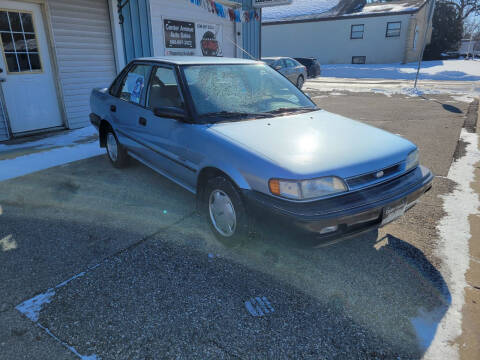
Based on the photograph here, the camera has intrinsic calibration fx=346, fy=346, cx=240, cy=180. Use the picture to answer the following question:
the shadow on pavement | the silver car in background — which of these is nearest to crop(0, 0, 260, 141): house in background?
the shadow on pavement

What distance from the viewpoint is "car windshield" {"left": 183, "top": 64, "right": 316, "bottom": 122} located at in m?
3.29

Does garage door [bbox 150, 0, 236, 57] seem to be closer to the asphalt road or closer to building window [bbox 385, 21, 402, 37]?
the asphalt road

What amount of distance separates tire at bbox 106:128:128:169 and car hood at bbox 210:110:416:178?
2.25 meters

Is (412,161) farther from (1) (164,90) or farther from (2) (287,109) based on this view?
(1) (164,90)

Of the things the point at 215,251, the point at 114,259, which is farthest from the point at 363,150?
the point at 114,259

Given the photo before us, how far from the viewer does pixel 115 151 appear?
4973 millimetres

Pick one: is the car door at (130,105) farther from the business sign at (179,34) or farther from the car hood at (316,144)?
the business sign at (179,34)

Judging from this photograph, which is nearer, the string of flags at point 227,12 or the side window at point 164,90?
the side window at point 164,90

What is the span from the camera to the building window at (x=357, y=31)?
95.0ft

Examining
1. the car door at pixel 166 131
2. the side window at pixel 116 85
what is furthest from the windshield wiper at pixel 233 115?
the side window at pixel 116 85

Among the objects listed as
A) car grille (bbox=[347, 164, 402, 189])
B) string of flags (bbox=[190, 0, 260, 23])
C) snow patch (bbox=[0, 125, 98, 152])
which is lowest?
snow patch (bbox=[0, 125, 98, 152])

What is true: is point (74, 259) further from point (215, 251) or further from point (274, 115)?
point (274, 115)

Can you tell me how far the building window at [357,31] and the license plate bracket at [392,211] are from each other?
30.5 metres

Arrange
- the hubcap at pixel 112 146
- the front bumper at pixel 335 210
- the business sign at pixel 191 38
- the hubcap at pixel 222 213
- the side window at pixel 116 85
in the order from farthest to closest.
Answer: the business sign at pixel 191 38 → the hubcap at pixel 112 146 → the side window at pixel 116 85 → the hubcap at pixel 222 213 → the front bumper at pixel 335 210
